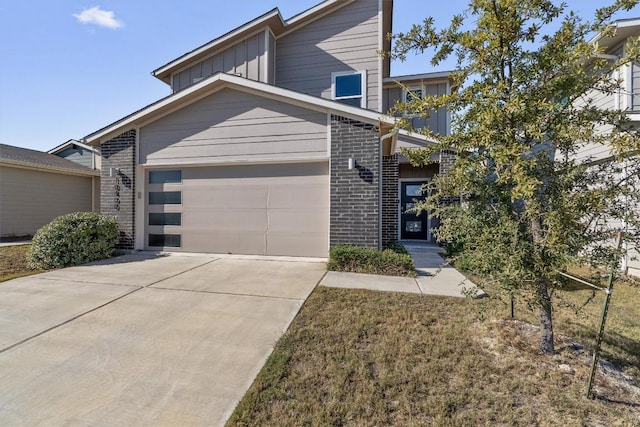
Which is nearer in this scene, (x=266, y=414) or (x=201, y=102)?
(x=266, y=414)

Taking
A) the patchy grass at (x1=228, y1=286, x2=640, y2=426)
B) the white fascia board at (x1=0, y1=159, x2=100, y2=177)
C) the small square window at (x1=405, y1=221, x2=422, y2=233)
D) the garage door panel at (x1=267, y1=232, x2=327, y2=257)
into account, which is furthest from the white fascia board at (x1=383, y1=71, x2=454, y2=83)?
the white fascia board at (x1=0, y1=159, x2=100, y2=177)

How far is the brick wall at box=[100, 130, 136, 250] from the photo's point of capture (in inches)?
301

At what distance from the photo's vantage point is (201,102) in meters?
7.36

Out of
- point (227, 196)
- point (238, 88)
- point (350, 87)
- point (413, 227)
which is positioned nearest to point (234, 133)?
point (238, 88)

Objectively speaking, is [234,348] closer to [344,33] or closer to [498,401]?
[498,401]

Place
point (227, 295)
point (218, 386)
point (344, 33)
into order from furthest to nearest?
point (344, 33) → point (227, 295) → point (218, 386)

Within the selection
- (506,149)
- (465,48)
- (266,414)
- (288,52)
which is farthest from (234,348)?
(288,52)

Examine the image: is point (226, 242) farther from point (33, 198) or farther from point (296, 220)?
point (33, 198)

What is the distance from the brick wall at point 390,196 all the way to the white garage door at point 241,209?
3059 mm

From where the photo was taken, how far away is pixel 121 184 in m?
7.71

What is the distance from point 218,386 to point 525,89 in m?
3.92

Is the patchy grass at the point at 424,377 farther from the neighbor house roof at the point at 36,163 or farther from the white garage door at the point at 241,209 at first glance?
the neighbor house roof at the point at 36,163

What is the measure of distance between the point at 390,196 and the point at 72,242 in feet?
28.1

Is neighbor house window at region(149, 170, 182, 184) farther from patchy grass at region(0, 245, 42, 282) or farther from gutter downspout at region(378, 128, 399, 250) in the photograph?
gutter downspout at region(378, 128, 399, 250)
